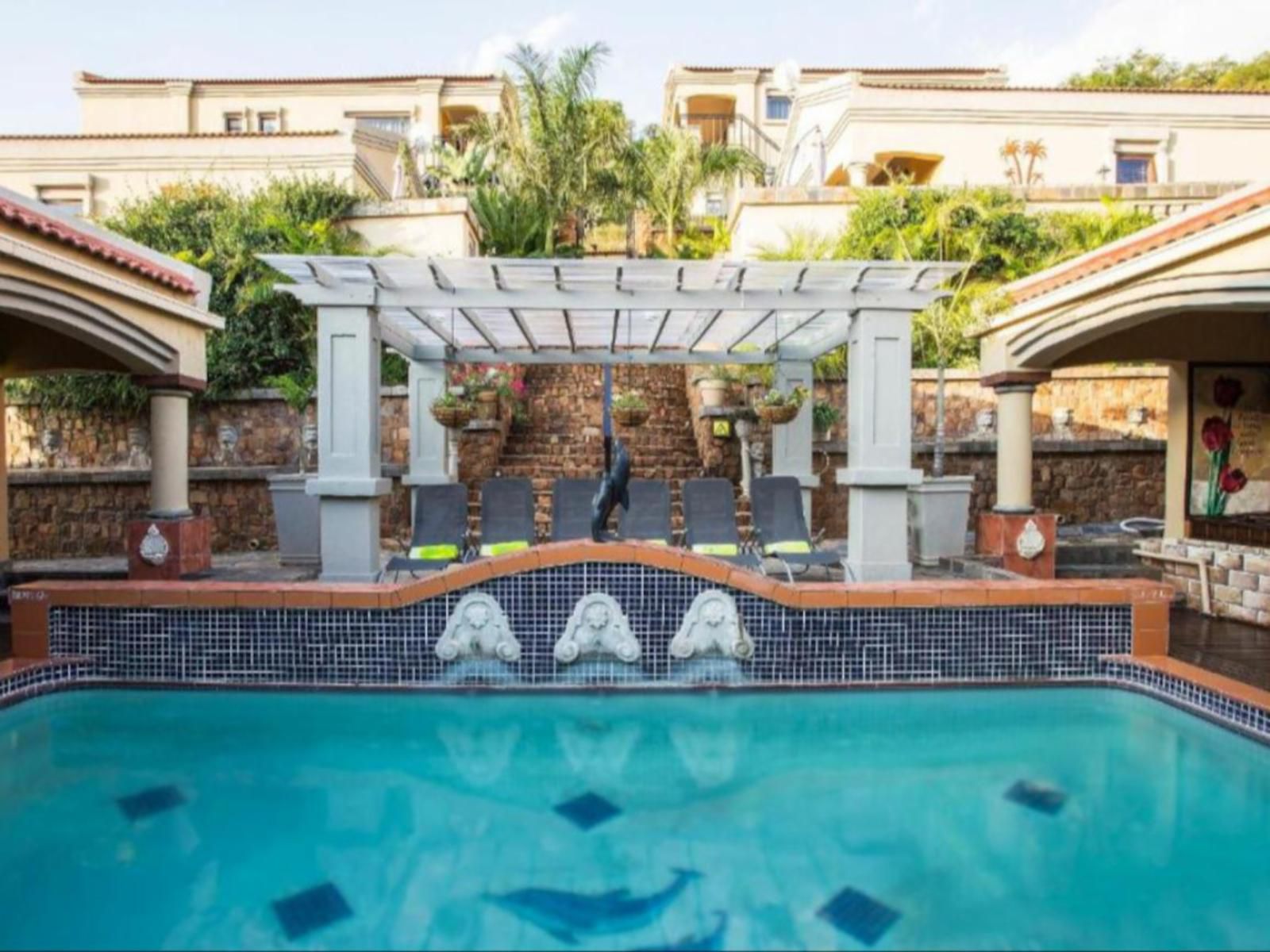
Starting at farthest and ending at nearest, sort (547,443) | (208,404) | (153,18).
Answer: (153,18) < (547,443) < (208,404)

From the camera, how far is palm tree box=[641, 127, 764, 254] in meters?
22.5

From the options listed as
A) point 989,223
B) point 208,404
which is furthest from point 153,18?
point 989,223

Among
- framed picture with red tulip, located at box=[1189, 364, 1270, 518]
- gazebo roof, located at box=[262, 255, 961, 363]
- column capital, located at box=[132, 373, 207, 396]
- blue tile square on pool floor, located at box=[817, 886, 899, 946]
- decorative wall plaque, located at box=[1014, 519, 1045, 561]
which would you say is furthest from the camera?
decorative wall plaque, located at box=[1014, 519, 1045, 561]

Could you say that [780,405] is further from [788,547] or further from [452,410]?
[452,410]

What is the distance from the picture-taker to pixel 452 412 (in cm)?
973

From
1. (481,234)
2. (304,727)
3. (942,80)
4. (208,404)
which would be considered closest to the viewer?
(304,727)

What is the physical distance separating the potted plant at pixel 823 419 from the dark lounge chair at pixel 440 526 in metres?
5.78

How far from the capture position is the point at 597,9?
943 inches

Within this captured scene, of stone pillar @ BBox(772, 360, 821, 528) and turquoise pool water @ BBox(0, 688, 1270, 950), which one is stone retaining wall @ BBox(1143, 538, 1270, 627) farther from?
stone pillar @ BBox(772, 360, 821, 528)

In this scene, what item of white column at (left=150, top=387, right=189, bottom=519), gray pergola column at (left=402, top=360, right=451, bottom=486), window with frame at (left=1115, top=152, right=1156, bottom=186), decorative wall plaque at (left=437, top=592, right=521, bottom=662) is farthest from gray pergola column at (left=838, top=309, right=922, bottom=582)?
Answer: window with frame at (left=1115, top=152, right=1156, bottom=186)

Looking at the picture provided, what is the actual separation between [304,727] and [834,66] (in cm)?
2935

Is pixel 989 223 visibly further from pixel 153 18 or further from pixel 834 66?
pixel 153 18

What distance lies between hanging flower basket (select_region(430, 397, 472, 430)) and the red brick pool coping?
377cm

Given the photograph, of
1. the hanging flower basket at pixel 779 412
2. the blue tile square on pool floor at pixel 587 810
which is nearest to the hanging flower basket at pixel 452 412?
the hanging flower basket at pixel 779 412
